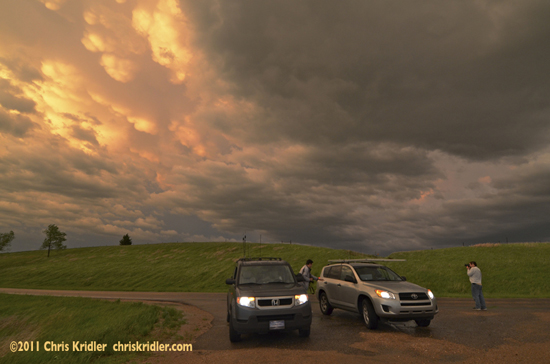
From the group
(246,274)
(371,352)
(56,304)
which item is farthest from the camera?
(56,304)

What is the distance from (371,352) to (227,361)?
133 inches

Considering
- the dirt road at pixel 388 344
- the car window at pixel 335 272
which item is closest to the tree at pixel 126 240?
the dirt road at pixel 388 344

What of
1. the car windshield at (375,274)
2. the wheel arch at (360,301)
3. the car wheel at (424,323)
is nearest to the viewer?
the car wheel at (424,323)

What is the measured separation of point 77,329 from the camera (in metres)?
12.9

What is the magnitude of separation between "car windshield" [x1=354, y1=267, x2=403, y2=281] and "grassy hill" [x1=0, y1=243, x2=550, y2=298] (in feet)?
48.7

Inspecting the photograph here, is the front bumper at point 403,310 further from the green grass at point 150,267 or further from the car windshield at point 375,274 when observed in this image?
the green grass at point 150,267

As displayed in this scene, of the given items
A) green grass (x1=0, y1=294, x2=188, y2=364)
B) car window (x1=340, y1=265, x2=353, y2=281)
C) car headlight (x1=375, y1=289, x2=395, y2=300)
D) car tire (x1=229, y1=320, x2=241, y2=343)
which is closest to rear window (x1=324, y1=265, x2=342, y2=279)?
car window (x1=340, y1=265, x2=353, y2=281)

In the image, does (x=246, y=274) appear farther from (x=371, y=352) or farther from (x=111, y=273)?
(x=111, y=273)

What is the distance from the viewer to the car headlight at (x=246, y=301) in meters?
8.41

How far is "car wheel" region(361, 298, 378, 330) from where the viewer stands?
1011cm

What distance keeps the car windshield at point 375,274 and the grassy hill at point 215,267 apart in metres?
14.8

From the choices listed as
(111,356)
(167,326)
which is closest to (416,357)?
(111,356)

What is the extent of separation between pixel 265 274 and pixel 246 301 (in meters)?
1.51

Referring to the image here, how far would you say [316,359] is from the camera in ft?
23.7
